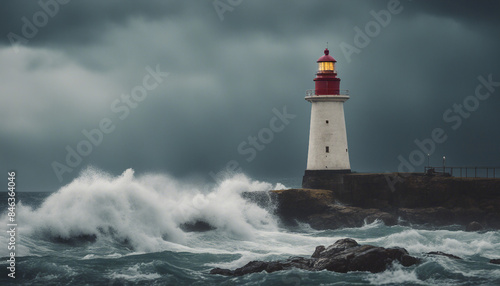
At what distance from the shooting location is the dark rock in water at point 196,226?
976 inches

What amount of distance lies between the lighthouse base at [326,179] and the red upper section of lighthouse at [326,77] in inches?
136

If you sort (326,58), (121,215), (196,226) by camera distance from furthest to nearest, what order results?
1. (326,58)
2. (196,226)
3. (121,215)

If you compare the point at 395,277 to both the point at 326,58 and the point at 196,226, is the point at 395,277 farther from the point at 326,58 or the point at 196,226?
the point at 326,58

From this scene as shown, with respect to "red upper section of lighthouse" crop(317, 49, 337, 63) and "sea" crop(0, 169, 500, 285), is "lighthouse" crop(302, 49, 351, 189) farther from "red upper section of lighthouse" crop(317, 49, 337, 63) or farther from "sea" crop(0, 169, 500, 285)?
"sea" crop(0, 169, 500, 285)

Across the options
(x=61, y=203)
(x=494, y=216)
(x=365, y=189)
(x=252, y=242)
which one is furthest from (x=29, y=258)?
(x=494, y=216)

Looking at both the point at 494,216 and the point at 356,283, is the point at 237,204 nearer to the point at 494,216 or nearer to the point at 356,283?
the point at 494,216

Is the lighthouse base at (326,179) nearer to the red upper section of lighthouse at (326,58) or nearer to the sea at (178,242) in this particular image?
the sea at (178,242)

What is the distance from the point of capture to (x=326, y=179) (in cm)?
2912

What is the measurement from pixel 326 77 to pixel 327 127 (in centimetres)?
218

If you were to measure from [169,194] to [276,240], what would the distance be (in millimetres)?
7223

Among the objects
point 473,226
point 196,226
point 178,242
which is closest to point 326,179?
point 473,226

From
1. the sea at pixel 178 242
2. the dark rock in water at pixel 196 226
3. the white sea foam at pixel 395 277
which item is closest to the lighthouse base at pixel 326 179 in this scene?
the sea at pixel 178 242

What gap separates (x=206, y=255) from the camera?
19422 mm

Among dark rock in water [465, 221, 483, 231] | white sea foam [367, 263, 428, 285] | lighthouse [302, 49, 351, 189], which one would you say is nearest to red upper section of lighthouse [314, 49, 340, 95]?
lighthouse [302, 49, 351, 189]
